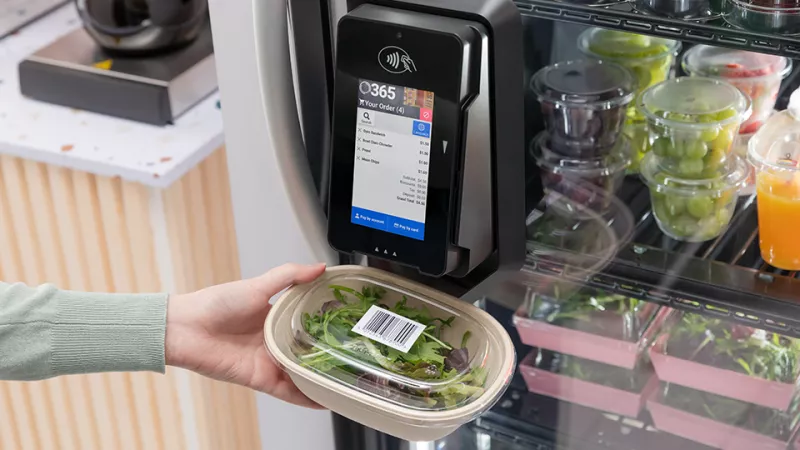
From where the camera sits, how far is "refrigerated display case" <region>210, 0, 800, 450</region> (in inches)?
44.8

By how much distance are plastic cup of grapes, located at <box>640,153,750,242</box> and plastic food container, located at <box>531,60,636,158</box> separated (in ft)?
0.24

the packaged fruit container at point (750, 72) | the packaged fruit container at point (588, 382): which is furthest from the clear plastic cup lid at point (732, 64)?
the packaged fruit container at point (588, 382)

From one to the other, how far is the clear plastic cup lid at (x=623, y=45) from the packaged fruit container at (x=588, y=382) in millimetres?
484

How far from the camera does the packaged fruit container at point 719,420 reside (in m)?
1.38

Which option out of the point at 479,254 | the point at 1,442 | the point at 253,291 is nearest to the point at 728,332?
the point at 479,254

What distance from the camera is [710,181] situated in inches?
49.0

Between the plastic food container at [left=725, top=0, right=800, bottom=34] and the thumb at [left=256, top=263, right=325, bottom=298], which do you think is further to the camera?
the thumb at [left=256, top=263, right=325, bottom=298]

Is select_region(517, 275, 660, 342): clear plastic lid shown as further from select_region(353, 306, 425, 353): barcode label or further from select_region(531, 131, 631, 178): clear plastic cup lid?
select_region(353, 306, 425, 353): barcode label

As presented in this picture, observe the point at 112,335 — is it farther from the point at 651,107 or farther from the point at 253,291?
the point at 651,107

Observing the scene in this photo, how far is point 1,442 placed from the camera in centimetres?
214

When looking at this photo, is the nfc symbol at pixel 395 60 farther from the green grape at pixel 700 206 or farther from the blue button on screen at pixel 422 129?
the green grape at pixel 700 206

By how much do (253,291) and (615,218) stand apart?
0.51m

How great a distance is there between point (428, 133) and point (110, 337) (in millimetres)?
534

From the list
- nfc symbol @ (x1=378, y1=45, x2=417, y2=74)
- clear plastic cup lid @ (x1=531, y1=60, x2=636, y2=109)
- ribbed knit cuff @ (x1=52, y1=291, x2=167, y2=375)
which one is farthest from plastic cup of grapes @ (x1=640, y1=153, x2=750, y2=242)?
ribbed knit cuff @ (x1=52, y1=291, x2=167, y2=375)
